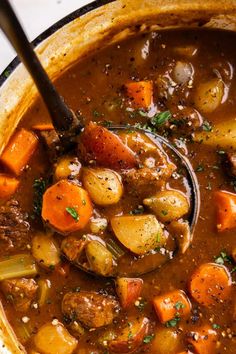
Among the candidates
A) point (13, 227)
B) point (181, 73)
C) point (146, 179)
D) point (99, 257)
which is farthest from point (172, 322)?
point (181, 73)

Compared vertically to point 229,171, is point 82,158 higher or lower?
higher

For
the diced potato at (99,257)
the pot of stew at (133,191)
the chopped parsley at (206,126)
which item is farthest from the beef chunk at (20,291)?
the chopped parsley at (206,126)

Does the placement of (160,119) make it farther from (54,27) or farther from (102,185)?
(54,27)

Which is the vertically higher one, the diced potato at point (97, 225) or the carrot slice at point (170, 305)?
the diced potato at point (97, 225)

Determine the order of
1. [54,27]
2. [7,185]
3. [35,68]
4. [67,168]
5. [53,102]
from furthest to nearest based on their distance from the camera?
[7,185], [67,168], [54,27], [53,102], [35,68]

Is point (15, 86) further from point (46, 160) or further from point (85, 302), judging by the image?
point (85, 302)

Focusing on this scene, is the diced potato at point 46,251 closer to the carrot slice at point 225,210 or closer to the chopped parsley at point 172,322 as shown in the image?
the chopped parsley at point 172,322

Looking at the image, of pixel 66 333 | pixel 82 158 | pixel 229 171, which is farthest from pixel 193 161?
pixel 66 333
